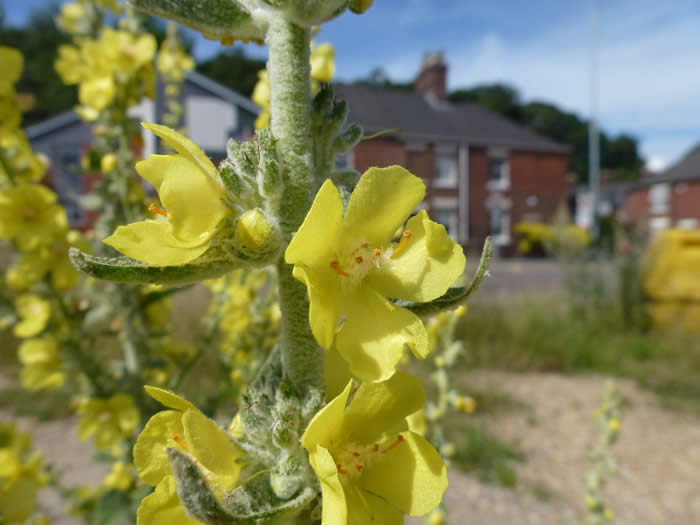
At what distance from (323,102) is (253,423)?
0.44 m

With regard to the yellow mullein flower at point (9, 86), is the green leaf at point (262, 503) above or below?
below

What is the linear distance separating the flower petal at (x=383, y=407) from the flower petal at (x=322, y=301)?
101 mm

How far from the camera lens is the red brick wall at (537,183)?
23223 mm

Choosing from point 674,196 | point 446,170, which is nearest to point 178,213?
point 446,170

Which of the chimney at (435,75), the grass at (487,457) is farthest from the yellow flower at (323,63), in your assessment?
the chimney at (435,75)

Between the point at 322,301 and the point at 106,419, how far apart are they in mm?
1516

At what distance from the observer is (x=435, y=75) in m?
23.7

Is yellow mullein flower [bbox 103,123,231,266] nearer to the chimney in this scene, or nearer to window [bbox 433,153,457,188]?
window [bbox 433,153,457,188]

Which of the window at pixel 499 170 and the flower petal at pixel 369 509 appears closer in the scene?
the flower petal at pixel 369 509

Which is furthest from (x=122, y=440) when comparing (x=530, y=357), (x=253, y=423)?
(x=530, y=357)

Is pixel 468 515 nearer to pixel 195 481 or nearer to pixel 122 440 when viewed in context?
pixel 122 440

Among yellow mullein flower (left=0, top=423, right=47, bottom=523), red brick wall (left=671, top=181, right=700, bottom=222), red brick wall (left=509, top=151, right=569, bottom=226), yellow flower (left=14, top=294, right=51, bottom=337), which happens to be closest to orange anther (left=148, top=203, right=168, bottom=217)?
yellow mullein flower (left=0, top=423, right=47, bottom=523)

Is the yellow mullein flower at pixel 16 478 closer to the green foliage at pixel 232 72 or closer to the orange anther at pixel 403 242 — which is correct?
the orange anther at pixel 403 242

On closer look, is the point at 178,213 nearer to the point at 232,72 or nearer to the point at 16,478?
the point at 16,478
